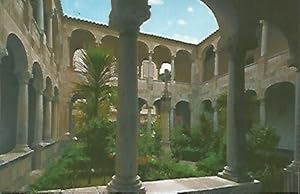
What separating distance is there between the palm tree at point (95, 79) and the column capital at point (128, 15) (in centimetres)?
571

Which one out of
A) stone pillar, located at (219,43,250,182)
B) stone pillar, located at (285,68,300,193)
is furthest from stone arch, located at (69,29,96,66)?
stone pillar, located at (285,68,300,193)

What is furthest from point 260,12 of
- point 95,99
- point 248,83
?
point 248,83

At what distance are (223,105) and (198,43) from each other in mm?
14112

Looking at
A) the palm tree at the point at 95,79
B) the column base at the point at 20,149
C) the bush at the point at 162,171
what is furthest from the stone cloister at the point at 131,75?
the bush at the point at 162,171

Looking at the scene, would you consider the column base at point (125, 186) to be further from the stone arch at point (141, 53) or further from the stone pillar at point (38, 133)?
the stone arch at point (141, 53)

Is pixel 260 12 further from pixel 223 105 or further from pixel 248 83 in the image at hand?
pixel 248 83

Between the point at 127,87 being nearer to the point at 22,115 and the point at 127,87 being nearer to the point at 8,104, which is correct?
the point at 22,115

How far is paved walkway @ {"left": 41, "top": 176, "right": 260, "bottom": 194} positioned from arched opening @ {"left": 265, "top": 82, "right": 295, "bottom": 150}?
12.8 meters

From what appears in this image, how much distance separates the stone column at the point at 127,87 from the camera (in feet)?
13.1

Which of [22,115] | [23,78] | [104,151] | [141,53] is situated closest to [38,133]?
[22,115]

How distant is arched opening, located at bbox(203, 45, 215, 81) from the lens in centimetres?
2703

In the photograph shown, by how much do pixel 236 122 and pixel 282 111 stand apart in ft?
45.9

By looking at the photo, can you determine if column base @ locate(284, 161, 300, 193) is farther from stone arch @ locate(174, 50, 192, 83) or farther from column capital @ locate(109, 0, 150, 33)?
stone arch @ locate(174, 50, 192, 83)

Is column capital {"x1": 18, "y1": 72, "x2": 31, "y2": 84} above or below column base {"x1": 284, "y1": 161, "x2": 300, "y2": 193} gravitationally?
above
